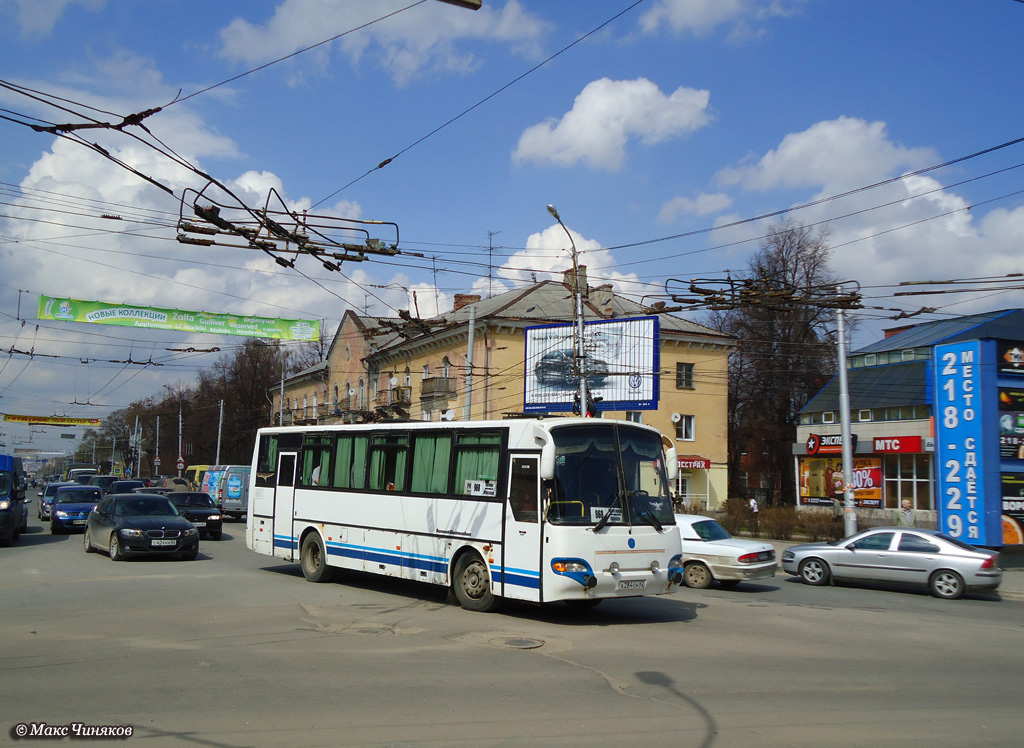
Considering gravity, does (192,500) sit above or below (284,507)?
below

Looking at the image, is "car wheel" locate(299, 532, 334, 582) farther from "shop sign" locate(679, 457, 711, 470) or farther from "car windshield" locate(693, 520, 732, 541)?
"shop sign" locate(679, 457, 711, 470)

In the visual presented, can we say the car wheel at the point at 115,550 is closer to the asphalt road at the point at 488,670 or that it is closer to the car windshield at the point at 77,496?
the asphalt road at the point at 488,670

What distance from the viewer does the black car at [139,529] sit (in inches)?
743

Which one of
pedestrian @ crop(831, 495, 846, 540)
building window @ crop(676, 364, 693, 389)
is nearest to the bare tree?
building window @ crop(676, 364, 693, 389)

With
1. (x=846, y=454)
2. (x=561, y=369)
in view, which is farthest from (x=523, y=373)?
(x=846, y=454)

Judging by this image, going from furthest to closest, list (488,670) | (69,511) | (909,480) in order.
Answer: (909,480) → (69,511) → (488,670)

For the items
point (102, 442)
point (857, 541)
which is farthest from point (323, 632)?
point (102, 442)

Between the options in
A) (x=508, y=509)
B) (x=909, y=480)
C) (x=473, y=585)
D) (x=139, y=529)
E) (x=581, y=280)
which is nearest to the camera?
(x=508, y=509)

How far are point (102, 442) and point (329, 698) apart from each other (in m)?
145

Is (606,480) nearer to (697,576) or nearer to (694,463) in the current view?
(697,576)

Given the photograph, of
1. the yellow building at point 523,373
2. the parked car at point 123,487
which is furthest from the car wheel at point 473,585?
the parked car at point 123,487

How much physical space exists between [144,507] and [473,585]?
11023 mm

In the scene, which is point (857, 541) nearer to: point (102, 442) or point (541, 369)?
point (541, 369)

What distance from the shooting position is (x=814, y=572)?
19.2 metres
